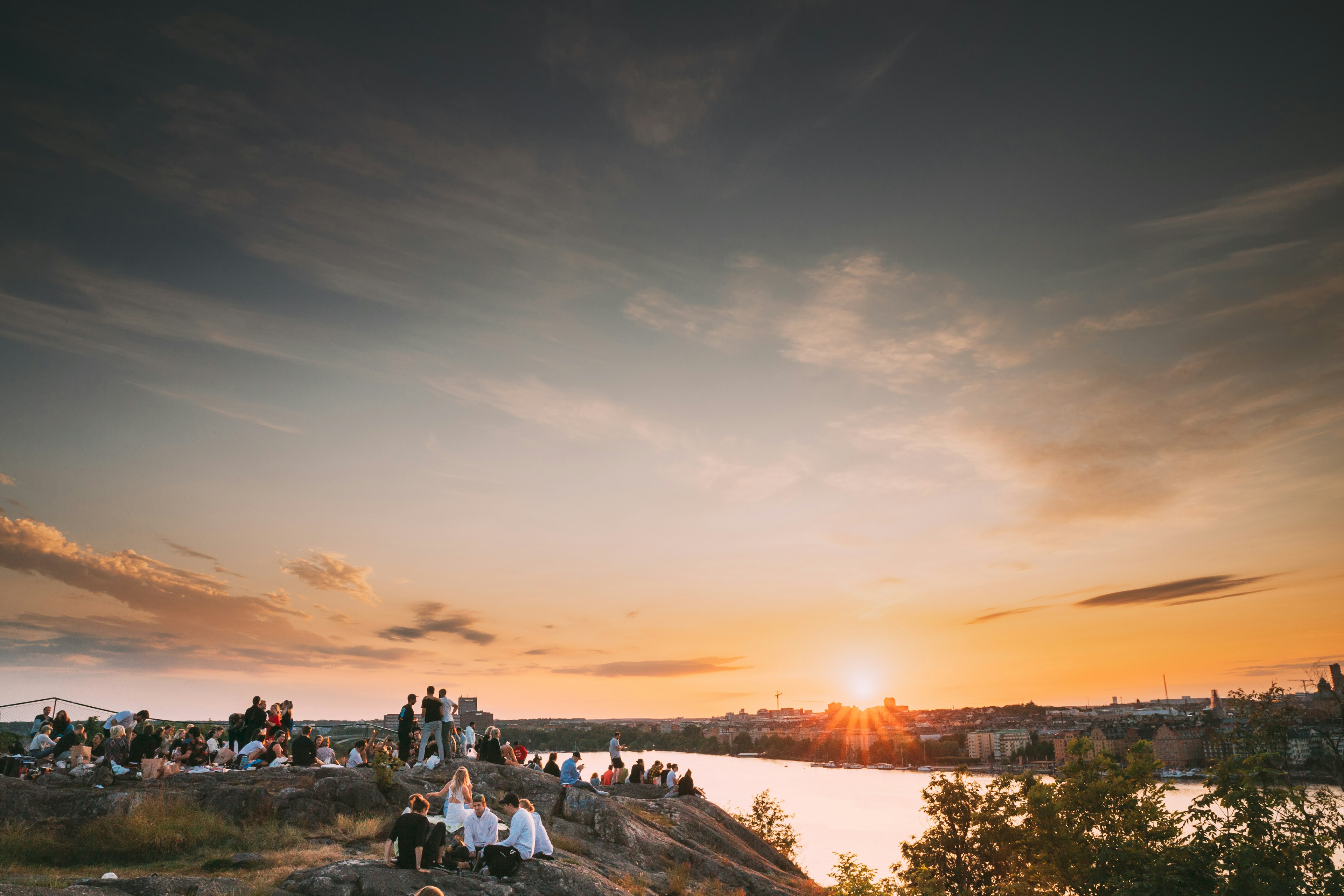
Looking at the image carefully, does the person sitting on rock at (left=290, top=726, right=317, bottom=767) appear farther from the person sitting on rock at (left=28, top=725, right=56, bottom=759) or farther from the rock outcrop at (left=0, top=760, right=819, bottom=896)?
the person sitting on rock at (left=28, top=725, right=56, bottom=759)

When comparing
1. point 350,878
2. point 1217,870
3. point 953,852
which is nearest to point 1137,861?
point 1217,870

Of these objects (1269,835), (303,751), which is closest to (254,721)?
(303,751)

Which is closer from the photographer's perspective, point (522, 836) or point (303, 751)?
point (522, 836)

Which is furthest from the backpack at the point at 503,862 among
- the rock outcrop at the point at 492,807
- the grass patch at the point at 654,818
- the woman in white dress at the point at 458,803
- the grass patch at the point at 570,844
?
the grass patch at the point at 654,818

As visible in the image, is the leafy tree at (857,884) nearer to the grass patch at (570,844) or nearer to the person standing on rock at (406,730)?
the grass patch at (570,844)

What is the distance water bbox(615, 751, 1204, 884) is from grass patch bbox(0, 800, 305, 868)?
22374 millimetres

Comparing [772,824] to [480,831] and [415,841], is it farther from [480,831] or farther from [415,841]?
[415,841]

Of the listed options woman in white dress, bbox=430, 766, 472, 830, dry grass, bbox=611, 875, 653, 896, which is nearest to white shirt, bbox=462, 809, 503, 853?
woman in white dress, bbox=430, 766, 472, 830

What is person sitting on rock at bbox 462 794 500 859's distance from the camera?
15.6 m

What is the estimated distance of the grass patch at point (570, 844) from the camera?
22.2 m

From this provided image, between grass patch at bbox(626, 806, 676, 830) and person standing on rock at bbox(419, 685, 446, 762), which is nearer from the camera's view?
person standing on rock at bbox(419, 685, 446, 762)

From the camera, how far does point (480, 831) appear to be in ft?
51.5

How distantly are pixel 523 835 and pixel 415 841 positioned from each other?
2635 mm

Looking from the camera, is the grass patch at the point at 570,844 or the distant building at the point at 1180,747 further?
the distant building at the point at 1180,747
